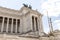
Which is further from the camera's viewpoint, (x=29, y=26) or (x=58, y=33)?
(x=29, y=26)

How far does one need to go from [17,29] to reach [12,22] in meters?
2.75

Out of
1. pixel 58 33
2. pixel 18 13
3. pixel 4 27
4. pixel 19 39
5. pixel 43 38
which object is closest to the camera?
pixel 19 39

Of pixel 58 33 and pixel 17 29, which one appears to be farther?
pixel 17 29

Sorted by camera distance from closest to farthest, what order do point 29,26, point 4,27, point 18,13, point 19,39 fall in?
point 19,39 → point 29,26 → point 4,27 → point 18,13

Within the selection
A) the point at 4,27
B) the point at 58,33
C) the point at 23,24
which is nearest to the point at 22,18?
the point at 23,24

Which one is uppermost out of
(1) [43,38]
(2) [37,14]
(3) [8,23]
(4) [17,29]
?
(2) [37,14]

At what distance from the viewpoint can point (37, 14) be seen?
97.2 feet

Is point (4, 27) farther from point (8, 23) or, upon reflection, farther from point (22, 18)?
point (22, 18)

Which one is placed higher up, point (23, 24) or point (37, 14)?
point (37, 14)

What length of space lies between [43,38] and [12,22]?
520 inches

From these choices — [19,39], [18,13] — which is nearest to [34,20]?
[18,13]

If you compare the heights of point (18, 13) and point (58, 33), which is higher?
point (18, 13)

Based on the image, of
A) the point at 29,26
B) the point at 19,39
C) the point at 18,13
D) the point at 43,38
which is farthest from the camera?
the point at 18,13

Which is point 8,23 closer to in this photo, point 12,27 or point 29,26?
point 12,27
